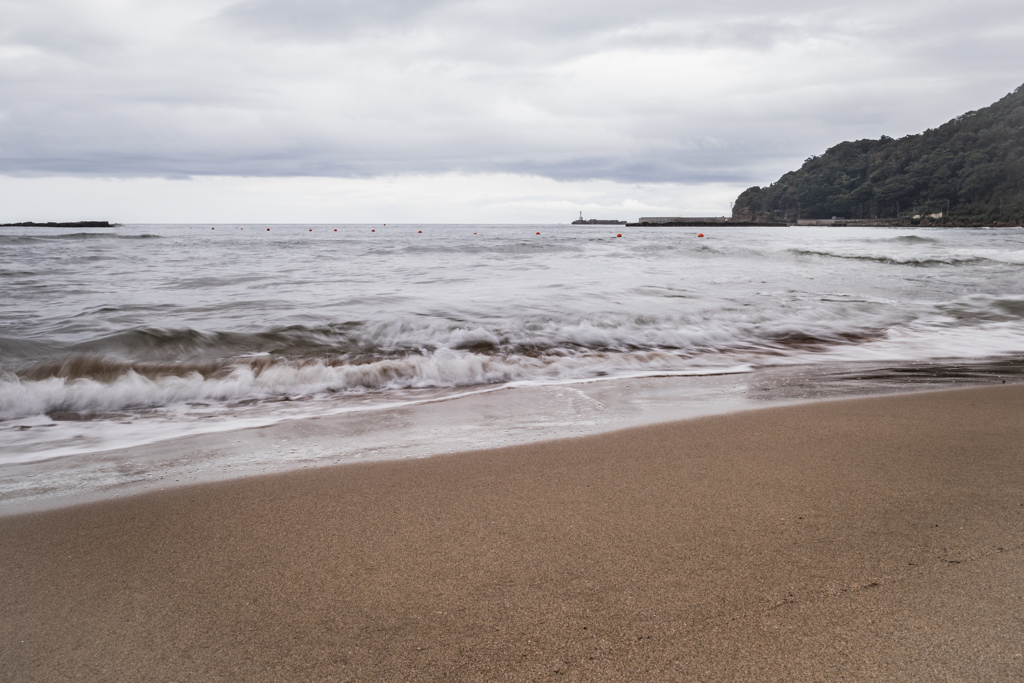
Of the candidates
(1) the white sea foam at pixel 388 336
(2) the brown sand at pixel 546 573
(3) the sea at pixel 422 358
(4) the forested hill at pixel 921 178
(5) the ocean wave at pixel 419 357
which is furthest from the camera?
(4) the forested hill at pixel 921 178

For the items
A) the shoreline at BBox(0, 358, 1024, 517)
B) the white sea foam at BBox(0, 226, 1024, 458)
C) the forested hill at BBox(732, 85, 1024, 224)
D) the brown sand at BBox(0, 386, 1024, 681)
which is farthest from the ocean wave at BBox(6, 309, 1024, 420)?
the forested hill at BBox(732, 85, 1024, 224)

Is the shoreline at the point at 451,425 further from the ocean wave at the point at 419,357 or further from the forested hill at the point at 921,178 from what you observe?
the forested hill at the point at 921,178

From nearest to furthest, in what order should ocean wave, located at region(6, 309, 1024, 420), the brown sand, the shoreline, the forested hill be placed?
the brown sand
the shoreline
ocean wave, located at region(6, 309, 1024, 420)
the forested hill

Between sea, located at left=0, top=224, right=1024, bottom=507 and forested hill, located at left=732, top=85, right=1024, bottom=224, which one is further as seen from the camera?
forested hill, located at left=732, top=85, right=1024, bottom=224

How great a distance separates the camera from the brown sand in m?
1.18

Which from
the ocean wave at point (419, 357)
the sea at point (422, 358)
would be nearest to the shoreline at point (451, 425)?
the sea at point (422, 358)

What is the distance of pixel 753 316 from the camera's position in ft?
22.8

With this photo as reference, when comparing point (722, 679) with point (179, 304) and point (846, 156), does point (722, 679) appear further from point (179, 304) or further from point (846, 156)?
point (846, 156)

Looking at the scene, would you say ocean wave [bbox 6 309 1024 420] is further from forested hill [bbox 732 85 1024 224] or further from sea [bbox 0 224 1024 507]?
forested hill [bbox 732 85 1024 224]

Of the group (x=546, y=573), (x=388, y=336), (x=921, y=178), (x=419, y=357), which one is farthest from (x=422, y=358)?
(x=921, y=178)

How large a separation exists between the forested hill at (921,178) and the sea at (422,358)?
81919 mm

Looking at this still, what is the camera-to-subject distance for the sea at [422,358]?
3076mm

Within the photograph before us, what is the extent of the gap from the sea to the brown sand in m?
0.61

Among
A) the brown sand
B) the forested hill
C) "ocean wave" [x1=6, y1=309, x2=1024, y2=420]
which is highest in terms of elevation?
the forested hill
